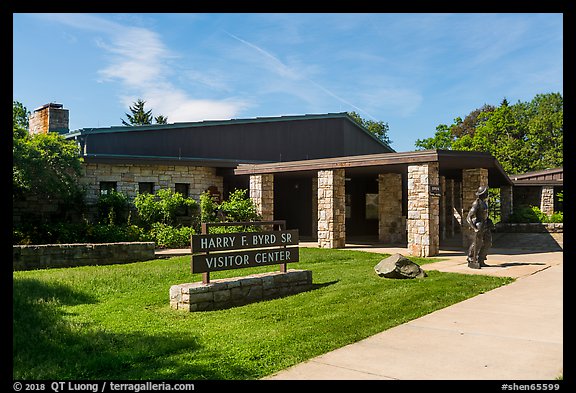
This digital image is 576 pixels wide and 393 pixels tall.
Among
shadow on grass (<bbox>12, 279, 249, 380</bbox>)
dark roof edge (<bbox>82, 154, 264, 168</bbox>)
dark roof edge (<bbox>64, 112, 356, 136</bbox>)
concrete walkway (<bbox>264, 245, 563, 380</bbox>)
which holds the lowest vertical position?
shadow on grass (<bbox>12, 279, 249, 380</bbox>)

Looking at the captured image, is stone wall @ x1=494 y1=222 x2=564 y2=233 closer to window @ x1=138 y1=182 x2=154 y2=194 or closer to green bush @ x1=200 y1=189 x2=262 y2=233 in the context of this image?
green bush @ x1=200 y1=189 x2=262 y2=233

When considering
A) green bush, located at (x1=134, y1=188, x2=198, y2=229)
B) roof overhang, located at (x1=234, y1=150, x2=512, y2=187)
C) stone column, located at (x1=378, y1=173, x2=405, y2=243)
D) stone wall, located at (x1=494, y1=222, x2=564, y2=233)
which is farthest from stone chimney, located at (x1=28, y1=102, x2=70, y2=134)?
stone wall, located at (x1=494, y1=222, x2=564, y2=233)

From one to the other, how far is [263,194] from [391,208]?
545 cm

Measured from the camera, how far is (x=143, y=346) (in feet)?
20.3

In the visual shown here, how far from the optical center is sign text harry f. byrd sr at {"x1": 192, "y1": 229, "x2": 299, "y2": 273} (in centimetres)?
865

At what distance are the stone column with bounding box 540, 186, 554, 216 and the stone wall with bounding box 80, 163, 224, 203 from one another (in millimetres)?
17710

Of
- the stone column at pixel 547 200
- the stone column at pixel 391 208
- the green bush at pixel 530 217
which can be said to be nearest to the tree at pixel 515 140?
the stone column at pixel 547 200

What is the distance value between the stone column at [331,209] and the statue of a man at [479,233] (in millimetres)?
5988

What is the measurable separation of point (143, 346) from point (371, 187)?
22155mm

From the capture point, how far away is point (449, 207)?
26.5 meters

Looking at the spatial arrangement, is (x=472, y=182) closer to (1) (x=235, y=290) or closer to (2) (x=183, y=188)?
(2) (x=183, y=188)

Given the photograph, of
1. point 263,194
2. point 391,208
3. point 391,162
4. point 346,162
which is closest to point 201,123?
point 263,194

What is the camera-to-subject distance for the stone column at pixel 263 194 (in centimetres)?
2094
